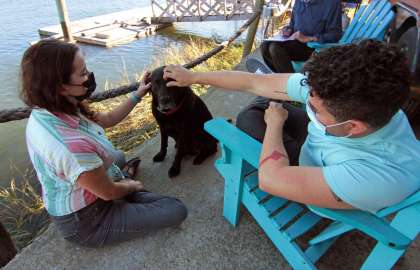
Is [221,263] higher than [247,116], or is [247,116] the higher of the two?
[247,116]

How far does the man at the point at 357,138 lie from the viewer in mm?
976

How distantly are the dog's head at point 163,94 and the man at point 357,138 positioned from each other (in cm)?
98

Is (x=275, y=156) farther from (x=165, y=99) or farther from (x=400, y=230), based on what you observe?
(x=165, y=99)

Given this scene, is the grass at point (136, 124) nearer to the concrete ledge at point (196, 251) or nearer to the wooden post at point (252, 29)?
the wooden post at point (252, 29)

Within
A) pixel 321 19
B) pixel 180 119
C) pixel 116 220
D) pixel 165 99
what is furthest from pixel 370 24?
pixel 116 220

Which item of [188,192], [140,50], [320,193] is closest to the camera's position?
[320,193]

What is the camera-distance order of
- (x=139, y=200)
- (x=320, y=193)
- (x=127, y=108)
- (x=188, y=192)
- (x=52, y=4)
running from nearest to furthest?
(x=320, y=193) → (x=139, y=200) → (x=127, y=108) → (x=188, y=192) → (x=52, y=4)

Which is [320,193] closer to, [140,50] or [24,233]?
[24,233]

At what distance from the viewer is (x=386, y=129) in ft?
3.64

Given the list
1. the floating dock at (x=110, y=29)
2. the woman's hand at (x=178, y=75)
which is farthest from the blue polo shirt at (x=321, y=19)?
the floating dock at (x=110, y=29)

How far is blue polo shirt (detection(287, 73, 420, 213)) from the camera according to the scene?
1.03m

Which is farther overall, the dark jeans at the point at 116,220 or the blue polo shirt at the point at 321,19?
the blue polo shirt at the point at 321,19

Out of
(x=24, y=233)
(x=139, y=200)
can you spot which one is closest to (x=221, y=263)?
(x=139, y=200)

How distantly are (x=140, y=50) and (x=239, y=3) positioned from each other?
5.70 meters
